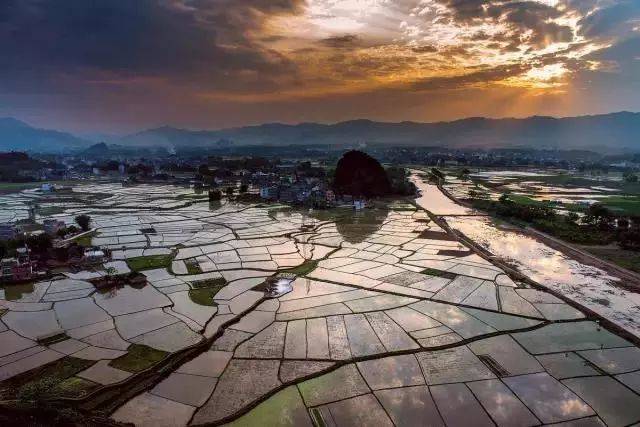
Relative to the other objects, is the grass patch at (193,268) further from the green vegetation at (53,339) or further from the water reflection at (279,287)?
the green vegetation at (53,339)

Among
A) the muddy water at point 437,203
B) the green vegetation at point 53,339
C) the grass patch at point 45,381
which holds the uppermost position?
the grass patch at point 45,381

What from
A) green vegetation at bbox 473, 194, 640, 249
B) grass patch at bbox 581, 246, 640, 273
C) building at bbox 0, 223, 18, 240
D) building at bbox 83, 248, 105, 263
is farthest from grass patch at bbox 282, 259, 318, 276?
building at bbox 0, 223, 18, 240

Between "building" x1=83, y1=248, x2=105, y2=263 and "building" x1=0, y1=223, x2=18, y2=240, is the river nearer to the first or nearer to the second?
"building" x1=83, y1=248, x2=105, y2=263

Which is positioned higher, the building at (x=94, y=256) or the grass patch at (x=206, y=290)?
the building at (x=94, y=256)

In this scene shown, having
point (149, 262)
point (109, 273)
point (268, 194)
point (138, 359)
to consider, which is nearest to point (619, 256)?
point (138, 359)

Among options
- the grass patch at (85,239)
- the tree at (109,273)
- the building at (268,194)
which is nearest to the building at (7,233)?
the grass patch at (85,239)

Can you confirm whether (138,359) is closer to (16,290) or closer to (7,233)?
(16,290)
